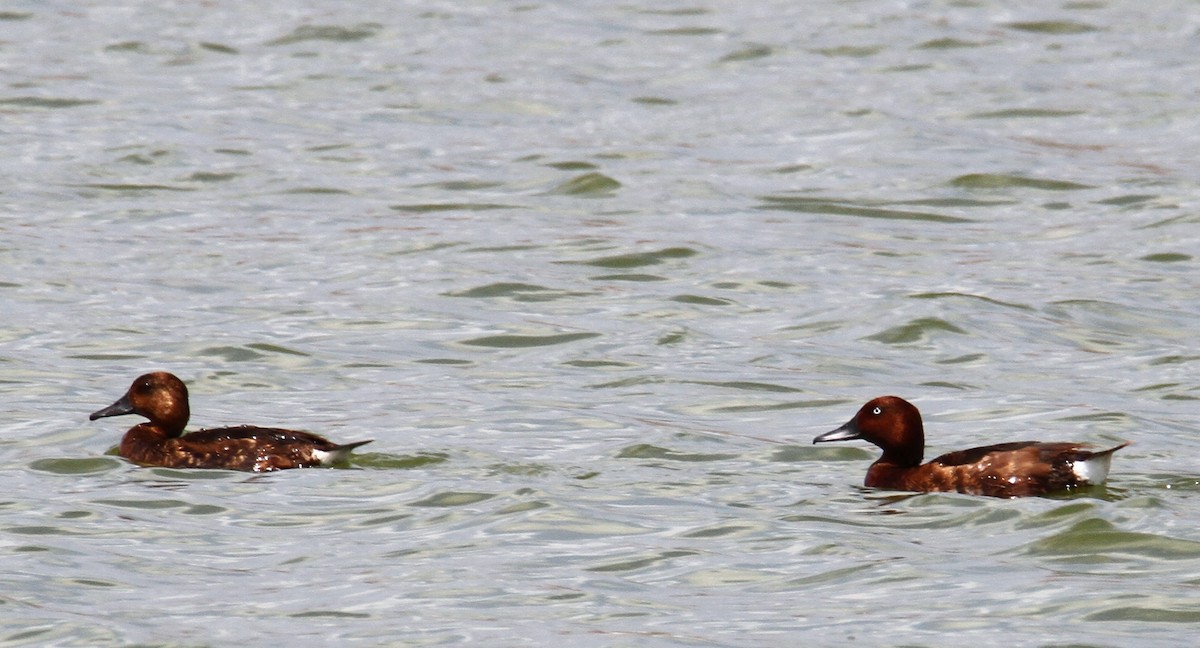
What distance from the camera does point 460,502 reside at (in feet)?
32.5

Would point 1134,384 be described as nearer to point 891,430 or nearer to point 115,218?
point 891,430

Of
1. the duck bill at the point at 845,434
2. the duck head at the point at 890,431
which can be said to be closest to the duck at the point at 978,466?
the duck head at the point at 890,431

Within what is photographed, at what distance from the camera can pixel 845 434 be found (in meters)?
10.7

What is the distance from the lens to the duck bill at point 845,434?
10.7 meters

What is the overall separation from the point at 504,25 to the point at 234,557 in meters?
17.3

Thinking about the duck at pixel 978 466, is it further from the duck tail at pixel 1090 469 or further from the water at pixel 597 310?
the water at pixel 597 310

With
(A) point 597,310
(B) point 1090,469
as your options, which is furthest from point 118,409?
(B) point 1090,469

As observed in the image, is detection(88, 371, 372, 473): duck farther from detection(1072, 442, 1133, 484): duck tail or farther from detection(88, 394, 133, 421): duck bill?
detection(1072, 442, 1133, 484): duck tail

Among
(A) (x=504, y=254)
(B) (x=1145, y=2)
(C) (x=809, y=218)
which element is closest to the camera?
(A) (x=504, y=254)

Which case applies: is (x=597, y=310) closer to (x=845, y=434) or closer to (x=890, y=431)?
(x=845, y=434)

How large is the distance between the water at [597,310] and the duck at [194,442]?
11 centimetres

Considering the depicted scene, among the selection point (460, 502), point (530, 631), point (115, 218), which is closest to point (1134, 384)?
point (460, 502)

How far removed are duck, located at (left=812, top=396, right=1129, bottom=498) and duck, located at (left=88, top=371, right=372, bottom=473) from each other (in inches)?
92.3

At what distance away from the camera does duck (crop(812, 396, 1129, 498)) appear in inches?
388
